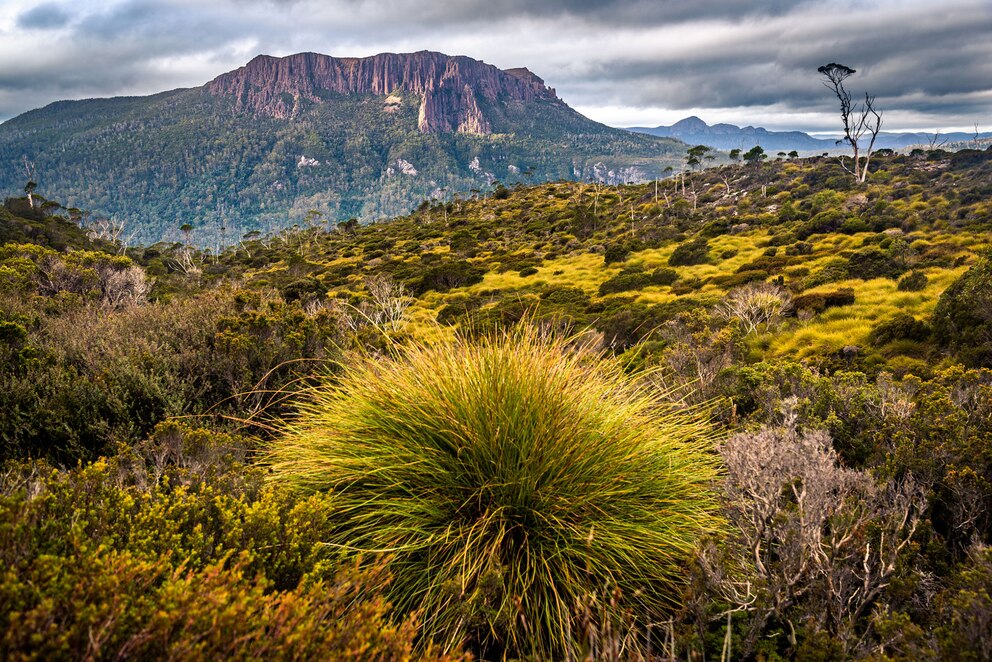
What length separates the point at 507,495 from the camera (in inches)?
121

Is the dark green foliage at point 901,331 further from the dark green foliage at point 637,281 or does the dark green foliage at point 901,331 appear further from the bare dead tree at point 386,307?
the dark green foliage at point 637,281

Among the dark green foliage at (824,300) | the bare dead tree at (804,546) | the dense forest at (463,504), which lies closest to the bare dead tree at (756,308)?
the dark green foliage at (824,300)

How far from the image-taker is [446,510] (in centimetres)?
311

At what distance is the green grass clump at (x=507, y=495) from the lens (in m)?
2.70

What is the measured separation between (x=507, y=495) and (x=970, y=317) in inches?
407

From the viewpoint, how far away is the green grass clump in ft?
8.87

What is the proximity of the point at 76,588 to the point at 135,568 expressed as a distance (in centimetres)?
14

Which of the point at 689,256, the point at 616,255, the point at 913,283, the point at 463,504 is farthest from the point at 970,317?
the point at 616,255

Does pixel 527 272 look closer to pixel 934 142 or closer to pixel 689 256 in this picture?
pixel 689 256

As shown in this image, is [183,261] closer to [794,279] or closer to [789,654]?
[794,279]

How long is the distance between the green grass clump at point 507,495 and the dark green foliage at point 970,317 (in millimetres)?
7465

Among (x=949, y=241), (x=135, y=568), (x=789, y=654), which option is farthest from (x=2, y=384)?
(x=949, y=241)

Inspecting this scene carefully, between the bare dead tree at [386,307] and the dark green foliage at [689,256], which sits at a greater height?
the dark green foliage at [689,256]

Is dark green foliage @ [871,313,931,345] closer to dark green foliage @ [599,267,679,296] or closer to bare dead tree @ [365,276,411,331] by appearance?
bare dead tree @ [365,276,411,331]
